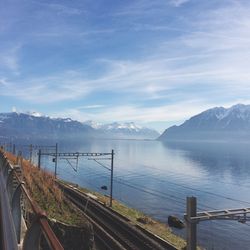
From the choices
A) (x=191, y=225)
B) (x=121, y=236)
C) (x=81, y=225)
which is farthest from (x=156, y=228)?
(x=191, y=225)

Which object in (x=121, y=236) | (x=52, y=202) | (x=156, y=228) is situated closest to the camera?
(x=52, y=202)

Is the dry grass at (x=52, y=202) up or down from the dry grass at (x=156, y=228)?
up

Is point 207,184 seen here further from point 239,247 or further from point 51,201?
point 51,201

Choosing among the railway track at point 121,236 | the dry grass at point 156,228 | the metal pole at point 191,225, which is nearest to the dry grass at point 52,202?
the railway track at point 121,236

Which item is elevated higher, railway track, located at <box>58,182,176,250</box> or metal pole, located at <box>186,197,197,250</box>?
metal pole, located at <box>186,197,197,250</box>

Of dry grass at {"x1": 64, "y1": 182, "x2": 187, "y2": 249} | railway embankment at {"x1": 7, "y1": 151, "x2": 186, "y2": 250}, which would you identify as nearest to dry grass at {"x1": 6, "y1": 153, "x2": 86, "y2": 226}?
railway embankment at {"x1": 7, "y1": 151, "x2": 186, "y2": 250}

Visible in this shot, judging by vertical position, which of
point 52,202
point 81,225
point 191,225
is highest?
point 191,225

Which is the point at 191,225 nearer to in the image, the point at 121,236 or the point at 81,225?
the point at 81,225

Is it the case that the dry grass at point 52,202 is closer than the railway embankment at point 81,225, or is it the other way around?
the railway embankment at point 81,225

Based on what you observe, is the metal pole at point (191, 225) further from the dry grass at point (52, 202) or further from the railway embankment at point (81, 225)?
the dry grass at point (52, 202)

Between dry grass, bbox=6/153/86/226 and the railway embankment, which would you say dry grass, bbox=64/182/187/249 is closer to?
the railway embankment

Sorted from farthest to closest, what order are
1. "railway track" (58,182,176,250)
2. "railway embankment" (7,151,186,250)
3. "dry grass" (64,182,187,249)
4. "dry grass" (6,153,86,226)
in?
"dry grass" (64,182,187,249) → "railway track" (58,182,176,250) → "dry grass" (6,153,86,226) → "railway embankment" (7,151,186,250)

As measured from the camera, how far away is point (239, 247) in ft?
142

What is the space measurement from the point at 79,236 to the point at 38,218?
49.6ft
